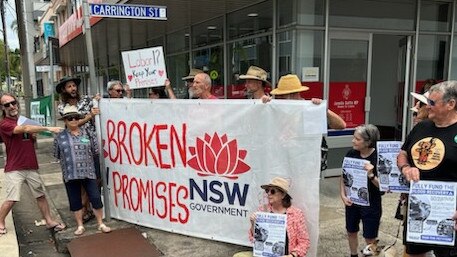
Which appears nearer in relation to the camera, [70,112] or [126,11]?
[70,112]

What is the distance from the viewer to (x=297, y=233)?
3.28 metres

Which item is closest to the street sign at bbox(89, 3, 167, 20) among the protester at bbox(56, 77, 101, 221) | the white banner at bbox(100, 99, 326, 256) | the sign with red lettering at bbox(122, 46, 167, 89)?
the sign with red lettering at bbox(122, 46, 167, 89)

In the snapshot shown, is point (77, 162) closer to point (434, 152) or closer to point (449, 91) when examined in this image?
point (434, 152)

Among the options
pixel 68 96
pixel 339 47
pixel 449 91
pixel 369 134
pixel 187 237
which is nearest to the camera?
pixel 449 91

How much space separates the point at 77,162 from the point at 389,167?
10.3 ft

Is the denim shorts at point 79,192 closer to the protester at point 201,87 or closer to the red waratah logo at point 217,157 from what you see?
the red waratah logo at point 217,157

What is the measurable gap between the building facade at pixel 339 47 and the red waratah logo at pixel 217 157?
63.0 inches

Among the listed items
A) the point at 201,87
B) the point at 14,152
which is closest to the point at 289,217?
the point at 201,87

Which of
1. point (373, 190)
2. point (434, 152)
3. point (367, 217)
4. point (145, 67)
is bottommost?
point (367, 217)

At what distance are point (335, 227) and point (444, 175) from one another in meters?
2.26

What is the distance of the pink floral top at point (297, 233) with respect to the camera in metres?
3.23

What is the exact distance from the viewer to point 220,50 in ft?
30.0

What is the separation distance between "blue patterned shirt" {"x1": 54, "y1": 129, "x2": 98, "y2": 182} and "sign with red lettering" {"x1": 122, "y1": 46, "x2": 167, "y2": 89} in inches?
35.0

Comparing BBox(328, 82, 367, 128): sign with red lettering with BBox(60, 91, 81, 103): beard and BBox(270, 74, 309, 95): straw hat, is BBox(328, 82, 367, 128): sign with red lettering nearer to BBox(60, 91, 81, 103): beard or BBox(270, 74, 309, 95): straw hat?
BBox(270, 74, 309, 95): straw hat
